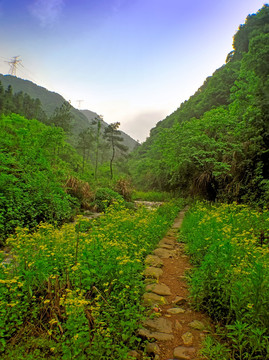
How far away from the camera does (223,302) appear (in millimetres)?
2559

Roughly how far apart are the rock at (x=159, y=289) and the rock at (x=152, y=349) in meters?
0.95

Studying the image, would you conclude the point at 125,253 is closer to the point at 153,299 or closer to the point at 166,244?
the point at 153,299

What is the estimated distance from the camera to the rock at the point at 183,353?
203cm

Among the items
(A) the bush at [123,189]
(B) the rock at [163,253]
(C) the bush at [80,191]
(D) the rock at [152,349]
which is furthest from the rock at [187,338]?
(A) the bush at [123,189]

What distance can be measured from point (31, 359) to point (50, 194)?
238 inches

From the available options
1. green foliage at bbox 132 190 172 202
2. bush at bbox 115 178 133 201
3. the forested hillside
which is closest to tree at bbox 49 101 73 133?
green foliage at bbox 132 190 172 202

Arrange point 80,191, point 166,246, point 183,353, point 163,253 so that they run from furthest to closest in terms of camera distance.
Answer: point 80,191 < point 166,246 < point 163,253 < point 183,353

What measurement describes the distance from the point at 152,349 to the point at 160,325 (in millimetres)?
398

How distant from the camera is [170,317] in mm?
2664

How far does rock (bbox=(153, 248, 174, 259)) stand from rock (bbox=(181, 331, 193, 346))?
2.25 meters

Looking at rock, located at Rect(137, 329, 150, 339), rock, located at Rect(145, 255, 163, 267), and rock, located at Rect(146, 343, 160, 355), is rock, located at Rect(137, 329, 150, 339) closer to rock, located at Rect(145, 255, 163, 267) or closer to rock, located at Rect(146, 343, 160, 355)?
rock, located at Rect(146, 343, 160, 355)

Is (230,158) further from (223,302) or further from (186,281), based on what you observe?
(223,302)

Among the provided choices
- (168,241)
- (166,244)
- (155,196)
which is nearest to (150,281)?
(166,244)

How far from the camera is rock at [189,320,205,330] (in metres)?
2.46
